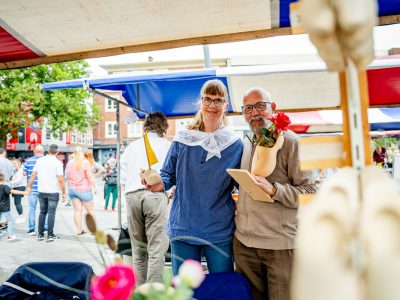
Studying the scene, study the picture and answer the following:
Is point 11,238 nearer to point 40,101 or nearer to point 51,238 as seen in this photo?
point 51,238

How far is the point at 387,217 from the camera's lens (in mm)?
399

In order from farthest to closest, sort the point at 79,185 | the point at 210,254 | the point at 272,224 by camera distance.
Result: the point at 79,185, the point at 210,254, the point at 272,224

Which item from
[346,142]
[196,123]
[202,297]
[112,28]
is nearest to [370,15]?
[346,142]

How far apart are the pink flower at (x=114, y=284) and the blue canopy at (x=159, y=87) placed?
2394 mm

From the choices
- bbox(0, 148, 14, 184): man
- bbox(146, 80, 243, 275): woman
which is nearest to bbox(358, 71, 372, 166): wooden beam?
bbox(146, 80, 243, 275): woman

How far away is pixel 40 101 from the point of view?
15.7 m

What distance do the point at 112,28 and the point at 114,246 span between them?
5.49ft

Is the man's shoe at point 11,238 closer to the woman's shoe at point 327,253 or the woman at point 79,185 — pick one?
the woman at point 79,185

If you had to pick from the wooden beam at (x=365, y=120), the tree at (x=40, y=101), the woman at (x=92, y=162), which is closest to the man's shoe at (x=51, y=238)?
the woman at (x=92, y=162)

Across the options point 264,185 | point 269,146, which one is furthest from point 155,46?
point 264,185

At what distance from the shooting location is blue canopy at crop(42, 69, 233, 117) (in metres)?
2.88

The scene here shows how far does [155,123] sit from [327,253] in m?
2.50

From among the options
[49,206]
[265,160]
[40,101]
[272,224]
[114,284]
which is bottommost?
[49,206]

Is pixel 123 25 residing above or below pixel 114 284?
above
